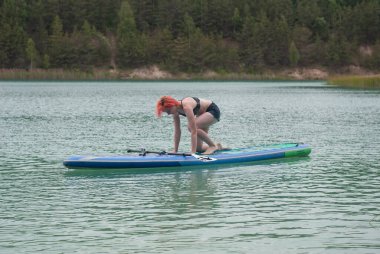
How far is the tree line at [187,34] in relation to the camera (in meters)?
161

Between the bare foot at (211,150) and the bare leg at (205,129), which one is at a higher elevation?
the bare leg at (205,129)

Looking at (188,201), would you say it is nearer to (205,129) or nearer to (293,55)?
(205,129)

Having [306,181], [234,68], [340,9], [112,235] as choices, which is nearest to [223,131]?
[306,181]

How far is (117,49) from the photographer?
16600 cm

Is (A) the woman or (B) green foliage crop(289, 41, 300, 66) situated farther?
(B) green foliage crop(289, 41, 300, 66)

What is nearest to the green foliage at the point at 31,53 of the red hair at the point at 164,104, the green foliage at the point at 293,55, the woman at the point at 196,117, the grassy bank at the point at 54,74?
the grassy bank at the point at 54,74

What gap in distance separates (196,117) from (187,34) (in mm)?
155519

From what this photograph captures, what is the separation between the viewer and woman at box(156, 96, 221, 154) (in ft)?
70.2

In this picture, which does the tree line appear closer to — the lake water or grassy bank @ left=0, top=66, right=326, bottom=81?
grassy bank @ left=0, top=66, right=326, bottom=81

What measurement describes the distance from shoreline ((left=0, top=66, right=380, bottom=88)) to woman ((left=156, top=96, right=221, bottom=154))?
122 m

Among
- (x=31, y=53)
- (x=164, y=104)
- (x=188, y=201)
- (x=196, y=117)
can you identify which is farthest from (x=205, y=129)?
(x=31, y=53)

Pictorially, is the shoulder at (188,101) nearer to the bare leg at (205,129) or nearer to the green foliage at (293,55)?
the bare leg at (205,129)

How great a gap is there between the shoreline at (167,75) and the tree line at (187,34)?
6.49 feet

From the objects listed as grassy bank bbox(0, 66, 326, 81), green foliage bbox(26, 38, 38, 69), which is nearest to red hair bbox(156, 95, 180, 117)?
grassy bank bbox(0, 66, 326, 81)
